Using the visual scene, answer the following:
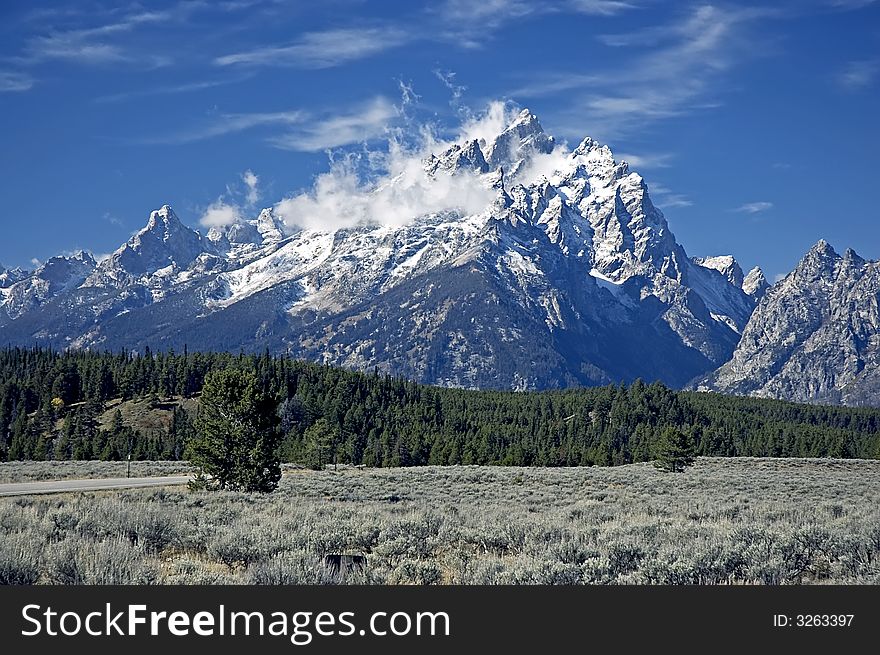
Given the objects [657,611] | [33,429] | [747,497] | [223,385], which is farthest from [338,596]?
[33,429]

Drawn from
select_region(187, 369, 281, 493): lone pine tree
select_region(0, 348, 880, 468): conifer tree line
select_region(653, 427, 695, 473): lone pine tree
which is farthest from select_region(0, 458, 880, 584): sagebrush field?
select_region(0, 348, 880, 468): conifer tree line

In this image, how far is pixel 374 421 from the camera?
139m

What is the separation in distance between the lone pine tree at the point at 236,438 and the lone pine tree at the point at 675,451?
133 feet

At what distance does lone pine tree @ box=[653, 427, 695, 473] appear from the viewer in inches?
2584

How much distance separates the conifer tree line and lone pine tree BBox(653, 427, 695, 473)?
19.3m

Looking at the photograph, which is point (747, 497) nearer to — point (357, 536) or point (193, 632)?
point (357, 536)

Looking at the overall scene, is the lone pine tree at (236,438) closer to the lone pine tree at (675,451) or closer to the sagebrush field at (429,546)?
the sagebrush field at (429,546)

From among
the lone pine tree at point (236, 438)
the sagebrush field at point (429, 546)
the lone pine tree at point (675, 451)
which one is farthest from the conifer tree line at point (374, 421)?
the sagebrush field at point (429, 546)

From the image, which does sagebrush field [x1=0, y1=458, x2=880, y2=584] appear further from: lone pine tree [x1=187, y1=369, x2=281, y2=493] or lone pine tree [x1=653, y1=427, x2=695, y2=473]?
lone pine tree [x1=653, y1=427, x2=695, y2=473]

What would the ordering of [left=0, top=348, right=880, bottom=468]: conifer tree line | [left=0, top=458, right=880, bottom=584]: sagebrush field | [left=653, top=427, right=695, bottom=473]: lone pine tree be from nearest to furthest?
[left=0, top=458, right=880, bottom=584]: sagebrush field
[left=653, top=427, right=695, bottom=473]: lone pine tree
[left=0, top=348, right=880, bottom=468]: conifer tree line

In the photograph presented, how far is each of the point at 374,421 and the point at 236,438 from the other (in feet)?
346

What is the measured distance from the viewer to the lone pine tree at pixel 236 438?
33188 mm

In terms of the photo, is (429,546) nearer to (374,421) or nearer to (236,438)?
(236,438)

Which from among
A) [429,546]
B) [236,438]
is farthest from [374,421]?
[429,546]
